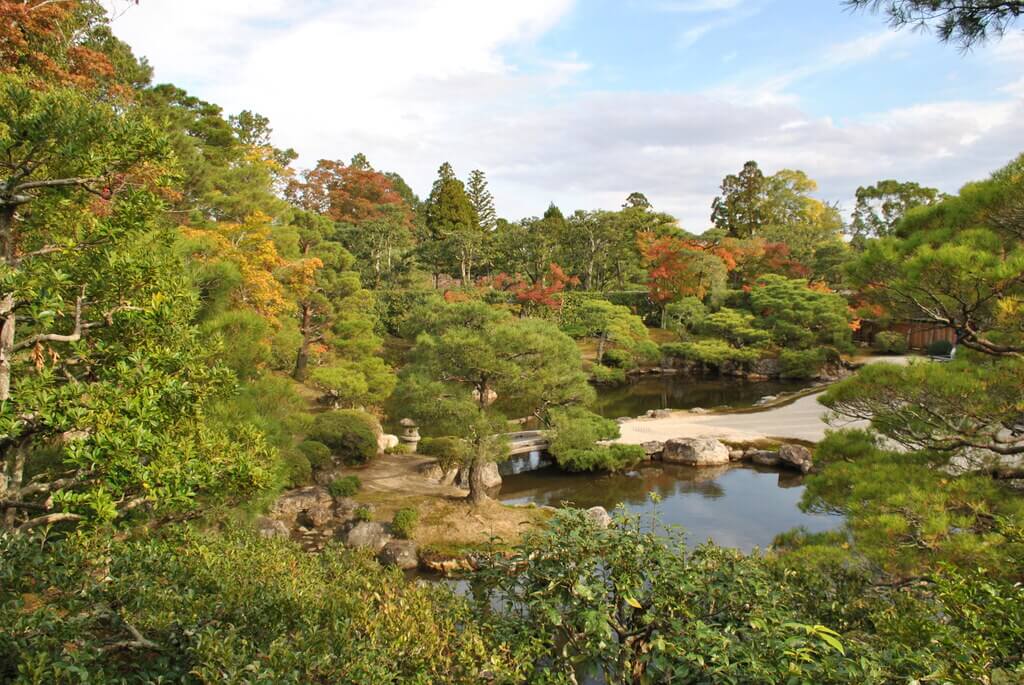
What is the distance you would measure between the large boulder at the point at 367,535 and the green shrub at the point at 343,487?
135 cm

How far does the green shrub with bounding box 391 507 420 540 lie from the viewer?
32.7 ft

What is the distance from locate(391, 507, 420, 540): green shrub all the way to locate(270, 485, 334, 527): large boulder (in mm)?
1489

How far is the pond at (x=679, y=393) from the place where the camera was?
22.7m

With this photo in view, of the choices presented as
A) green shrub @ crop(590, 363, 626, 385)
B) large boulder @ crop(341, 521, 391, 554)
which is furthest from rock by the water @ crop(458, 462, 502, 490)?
green shrub @ crop(590, 363, 626, 385)

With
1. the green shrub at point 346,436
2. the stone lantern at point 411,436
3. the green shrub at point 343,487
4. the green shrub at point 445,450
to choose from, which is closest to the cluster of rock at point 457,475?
the green shrub at point 445,450

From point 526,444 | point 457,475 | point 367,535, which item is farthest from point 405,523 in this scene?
point 526,444

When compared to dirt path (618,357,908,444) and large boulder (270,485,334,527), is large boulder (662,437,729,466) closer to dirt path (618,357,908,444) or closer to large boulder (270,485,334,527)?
dirt path (618,357,908,444)

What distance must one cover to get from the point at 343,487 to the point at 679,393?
16909mm

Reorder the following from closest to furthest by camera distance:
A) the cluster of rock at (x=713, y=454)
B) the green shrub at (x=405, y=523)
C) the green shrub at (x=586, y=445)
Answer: the green shrub at (x=405, y=523), the green shrub at (x=586, y=445), the cluster of rock at (x=713, y=454)

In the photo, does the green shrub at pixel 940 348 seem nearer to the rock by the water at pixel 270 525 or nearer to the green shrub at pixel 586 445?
the green shrub at pixel 586 445

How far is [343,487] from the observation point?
37.5ft

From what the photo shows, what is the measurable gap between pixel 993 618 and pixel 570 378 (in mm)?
8633

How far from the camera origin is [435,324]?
11.7 meters

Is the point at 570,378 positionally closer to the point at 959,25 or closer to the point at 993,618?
the point at 959,25
